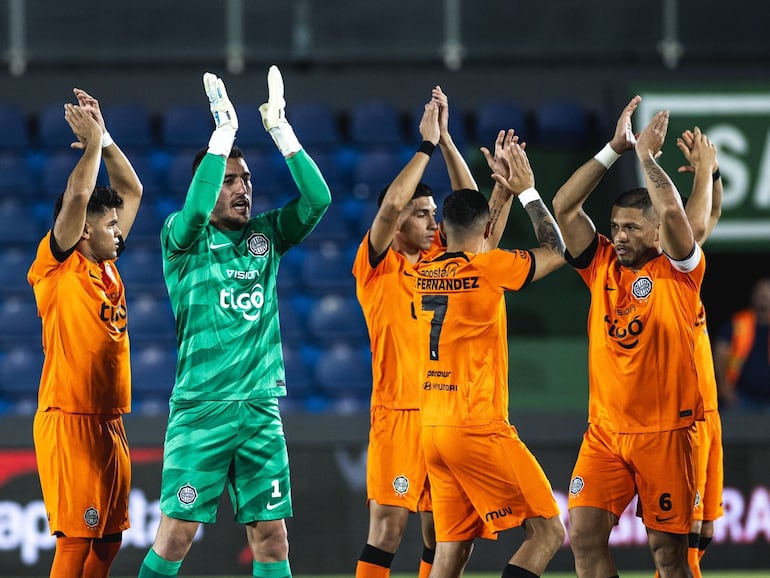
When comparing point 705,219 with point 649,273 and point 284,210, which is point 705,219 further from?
point 284,210

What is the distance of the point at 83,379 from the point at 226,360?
2.78 feet

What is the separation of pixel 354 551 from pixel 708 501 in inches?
112

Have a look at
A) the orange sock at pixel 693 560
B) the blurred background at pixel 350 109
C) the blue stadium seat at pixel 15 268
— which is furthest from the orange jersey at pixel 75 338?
the blue stadium seat at pixel 15 268

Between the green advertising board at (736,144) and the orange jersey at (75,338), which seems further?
the green advertising board at (736,144)

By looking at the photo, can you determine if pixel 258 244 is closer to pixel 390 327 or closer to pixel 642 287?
pixel 390 327

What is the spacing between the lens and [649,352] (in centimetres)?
615

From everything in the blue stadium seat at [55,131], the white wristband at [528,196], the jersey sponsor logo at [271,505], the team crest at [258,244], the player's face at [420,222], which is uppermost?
the blue stadium seat at [55,131]

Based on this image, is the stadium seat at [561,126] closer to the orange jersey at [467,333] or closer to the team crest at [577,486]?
the orange jersey at [467,333]

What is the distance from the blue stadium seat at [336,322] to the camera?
10820 mm

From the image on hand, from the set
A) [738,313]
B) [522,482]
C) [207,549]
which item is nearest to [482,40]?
[738,313]

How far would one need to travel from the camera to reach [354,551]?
884cm

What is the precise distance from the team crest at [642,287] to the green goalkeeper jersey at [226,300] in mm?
1522

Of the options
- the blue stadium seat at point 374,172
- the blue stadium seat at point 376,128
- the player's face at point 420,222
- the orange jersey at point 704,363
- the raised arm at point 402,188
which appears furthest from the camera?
the blue stadium seat at point 376,128

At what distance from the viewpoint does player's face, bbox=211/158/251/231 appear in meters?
6.21
